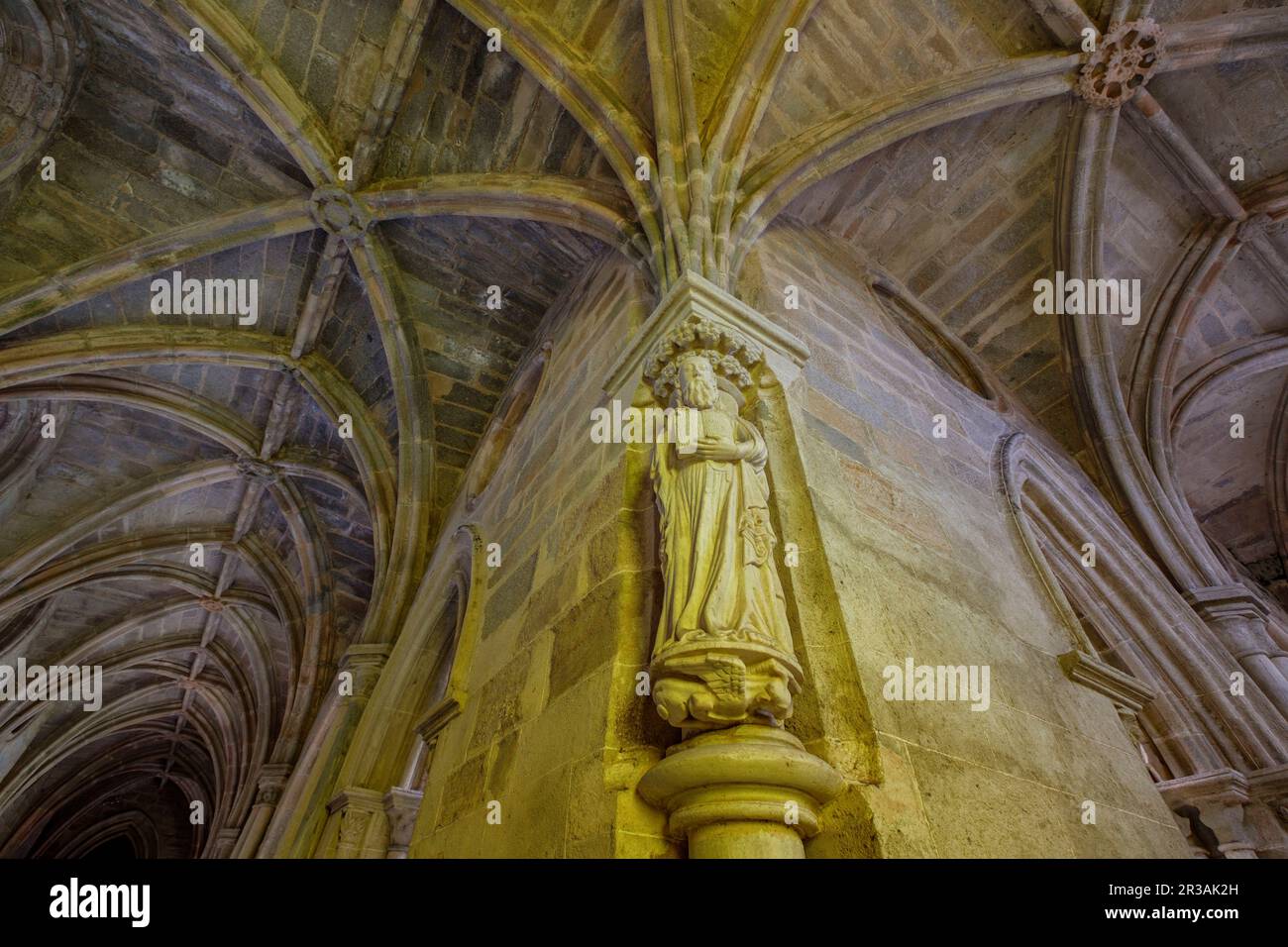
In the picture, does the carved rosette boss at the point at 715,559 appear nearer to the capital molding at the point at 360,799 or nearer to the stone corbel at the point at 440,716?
the stone corbel at the point at 440,716

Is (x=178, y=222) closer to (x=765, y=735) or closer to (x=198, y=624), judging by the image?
(x=765, y=735)

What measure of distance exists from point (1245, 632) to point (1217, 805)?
166 centimetres

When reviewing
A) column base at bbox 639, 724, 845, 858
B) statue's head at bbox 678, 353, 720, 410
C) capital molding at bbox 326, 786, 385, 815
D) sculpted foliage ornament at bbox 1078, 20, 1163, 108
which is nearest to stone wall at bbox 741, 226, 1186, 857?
column base at bbox 639, 724, 845, 858

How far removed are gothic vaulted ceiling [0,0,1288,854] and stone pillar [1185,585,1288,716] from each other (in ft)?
4.70

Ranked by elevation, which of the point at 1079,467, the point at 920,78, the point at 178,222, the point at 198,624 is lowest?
the point at 1079,467

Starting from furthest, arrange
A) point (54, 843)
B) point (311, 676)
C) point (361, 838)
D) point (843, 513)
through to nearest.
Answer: point (54, 843)
point (311, 676)
point (361, 838)
point (843, 513)

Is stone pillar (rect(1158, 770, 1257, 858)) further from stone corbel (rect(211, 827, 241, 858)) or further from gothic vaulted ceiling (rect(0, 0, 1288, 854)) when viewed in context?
stone corbel (rect(211, 827, 241, 858))

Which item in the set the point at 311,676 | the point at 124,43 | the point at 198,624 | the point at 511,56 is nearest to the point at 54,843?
the point at 198,624

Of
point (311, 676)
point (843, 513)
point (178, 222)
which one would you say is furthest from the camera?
point (311, 676)

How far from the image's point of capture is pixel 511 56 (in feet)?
17.7

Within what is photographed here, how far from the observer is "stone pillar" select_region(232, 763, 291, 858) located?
25.4 feet

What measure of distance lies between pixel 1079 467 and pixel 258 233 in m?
8.20

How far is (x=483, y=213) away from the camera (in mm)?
5891
